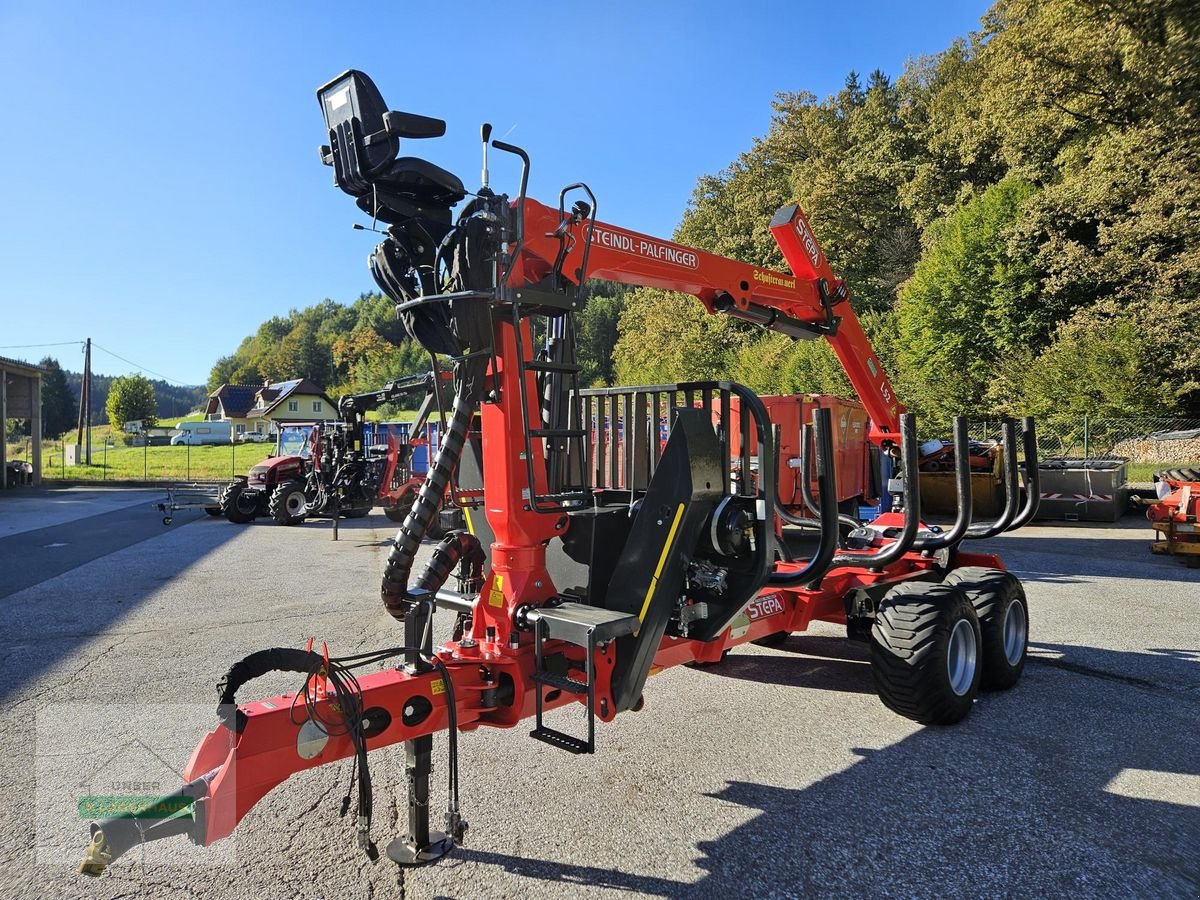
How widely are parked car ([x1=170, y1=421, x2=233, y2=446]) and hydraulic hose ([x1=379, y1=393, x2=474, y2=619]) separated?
84850 mm

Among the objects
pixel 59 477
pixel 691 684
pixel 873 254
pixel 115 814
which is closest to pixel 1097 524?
pixel 691 684

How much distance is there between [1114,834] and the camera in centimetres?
346

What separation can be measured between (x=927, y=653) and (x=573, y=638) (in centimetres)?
252

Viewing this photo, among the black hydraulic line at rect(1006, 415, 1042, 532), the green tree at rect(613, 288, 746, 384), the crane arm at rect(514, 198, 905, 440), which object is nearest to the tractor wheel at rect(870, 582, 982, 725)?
the black hydraulic line at rect(1006, 415, 1042, 532)

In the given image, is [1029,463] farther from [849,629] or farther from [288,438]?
[288,438]

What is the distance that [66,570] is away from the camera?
1055 cm

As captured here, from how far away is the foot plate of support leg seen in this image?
3.15 metres

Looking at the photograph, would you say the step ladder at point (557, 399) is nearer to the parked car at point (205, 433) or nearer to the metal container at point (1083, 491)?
the metal container at point (1083, 491)

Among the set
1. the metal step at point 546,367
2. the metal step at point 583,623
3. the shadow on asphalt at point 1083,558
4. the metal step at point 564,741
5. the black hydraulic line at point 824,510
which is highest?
the metal step at point 546,367

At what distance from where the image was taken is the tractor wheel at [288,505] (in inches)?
682

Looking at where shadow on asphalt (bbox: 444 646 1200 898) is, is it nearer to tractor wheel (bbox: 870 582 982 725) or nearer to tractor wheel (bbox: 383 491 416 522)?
tractor wheel (bbox: 870 582 982 725)

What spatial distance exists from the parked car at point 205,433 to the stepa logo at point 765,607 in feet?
277

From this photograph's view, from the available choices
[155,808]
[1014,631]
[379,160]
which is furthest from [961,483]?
[155,808]

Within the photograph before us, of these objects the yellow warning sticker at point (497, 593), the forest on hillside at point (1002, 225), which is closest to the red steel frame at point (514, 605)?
the yellow warning sticker at point (497, 593)
